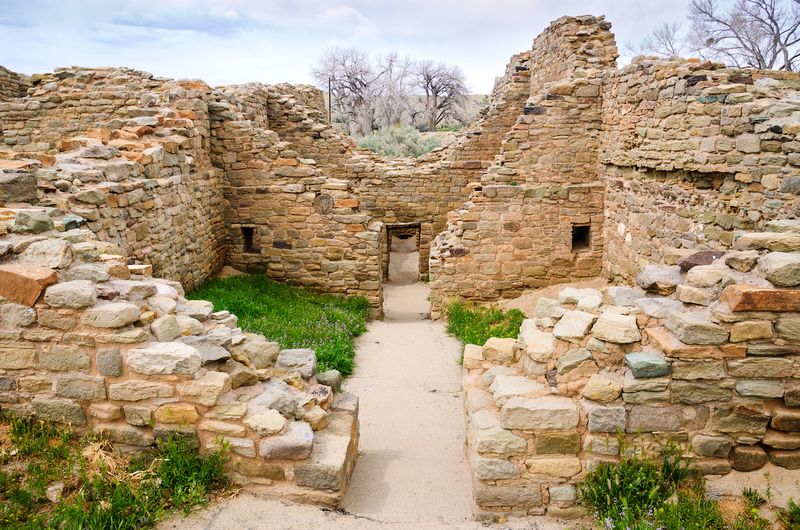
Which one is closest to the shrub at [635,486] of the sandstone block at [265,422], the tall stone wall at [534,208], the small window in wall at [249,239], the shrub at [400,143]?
the sandstone block at [265,422]

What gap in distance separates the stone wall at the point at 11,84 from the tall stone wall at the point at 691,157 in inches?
519

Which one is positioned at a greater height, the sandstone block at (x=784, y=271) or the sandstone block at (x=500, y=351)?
the sandstone block at (x=784, y=271)

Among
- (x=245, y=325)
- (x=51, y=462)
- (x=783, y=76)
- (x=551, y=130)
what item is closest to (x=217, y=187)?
(x=245, y=325)

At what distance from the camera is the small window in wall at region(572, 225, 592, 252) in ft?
37.6

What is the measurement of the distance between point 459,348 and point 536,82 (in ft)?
27.2

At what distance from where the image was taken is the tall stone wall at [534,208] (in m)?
10.9

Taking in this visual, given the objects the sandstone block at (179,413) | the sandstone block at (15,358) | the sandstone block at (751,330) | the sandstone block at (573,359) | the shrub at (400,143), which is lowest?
the sandstone block at (179,413)

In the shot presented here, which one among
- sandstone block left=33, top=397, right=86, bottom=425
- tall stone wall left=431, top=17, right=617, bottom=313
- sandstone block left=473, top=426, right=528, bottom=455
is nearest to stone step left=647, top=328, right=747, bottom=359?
sandstone block left=473, top=426, right=528, bottom=455

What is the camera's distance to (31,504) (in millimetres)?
3584

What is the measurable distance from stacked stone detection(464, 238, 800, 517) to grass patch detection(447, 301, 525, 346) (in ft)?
14.7

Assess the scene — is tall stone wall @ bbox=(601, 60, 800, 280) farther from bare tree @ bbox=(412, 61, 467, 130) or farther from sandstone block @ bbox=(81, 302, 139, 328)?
bare tree @ bbox=(412, 61, 467, 130)

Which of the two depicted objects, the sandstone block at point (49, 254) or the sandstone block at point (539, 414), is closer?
the sandstone block at point (539, 414)

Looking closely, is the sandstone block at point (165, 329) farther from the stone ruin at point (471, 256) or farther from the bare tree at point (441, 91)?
the bare tree at point (441, 91)

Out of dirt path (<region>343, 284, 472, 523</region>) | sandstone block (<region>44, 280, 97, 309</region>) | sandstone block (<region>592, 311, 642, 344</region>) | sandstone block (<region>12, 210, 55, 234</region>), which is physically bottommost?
dirt path (<region>343, 284, 472, 523</region>)
